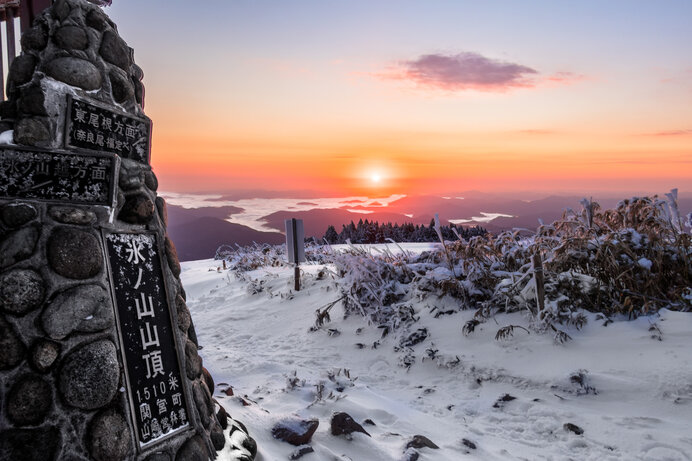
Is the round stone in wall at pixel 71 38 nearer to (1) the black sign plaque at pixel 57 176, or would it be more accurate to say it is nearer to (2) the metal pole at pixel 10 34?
(1) the black sign plaque at pixel 57 176

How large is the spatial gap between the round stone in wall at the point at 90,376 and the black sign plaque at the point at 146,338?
0.32 ft

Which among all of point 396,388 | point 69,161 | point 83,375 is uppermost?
point 69,161

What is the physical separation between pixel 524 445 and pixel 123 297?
3112 millimetres

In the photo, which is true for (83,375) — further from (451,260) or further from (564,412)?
(451,260)

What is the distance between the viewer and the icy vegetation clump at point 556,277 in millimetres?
4887

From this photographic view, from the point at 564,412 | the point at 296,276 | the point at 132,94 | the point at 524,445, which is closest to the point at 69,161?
the point at 132,94

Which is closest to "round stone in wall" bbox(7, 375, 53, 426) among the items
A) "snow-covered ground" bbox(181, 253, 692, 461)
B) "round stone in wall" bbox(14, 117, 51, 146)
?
"round stone in wall" bbox(14, 117, 51, 146)

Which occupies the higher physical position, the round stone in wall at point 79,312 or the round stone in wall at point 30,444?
the round stone in wall at point 79,312

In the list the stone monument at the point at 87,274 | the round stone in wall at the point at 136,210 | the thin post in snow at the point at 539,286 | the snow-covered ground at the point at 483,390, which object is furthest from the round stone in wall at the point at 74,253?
the thin post in snow at the point at 539,286

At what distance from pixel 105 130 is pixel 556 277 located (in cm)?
483

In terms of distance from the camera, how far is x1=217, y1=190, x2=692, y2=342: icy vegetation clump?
16.0 feet

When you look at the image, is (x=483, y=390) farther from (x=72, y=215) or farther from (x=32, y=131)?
(x=32, y=131)

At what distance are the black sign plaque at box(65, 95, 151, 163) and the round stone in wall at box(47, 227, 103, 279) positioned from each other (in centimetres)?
52

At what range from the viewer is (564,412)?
12.7 feet
